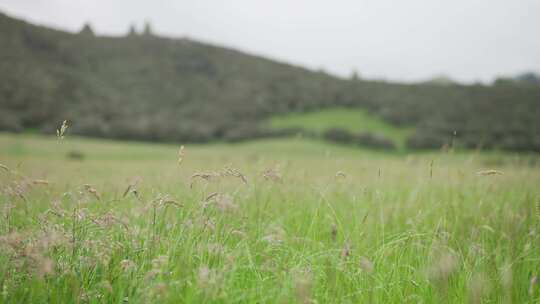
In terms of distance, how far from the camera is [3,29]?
2186 inches

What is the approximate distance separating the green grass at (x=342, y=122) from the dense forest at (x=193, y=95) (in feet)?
5.41

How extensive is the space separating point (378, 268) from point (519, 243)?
145 cm

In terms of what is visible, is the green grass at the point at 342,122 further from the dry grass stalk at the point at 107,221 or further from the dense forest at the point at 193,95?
the dry grass stalk at the point at 107,221

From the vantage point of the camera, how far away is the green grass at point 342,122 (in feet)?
180

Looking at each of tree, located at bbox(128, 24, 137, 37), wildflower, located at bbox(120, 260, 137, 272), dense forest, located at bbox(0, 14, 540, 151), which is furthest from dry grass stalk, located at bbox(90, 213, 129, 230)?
tree, located at bbox(128, 24, 137, 37)

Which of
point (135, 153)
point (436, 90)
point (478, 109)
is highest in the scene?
point (436, 90)

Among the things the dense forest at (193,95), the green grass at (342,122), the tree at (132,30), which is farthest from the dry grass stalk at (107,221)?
the tree at (132,30)

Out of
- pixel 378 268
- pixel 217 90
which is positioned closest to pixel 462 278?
pixel 378 268

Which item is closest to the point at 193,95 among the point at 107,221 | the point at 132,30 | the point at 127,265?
the point at 132,30

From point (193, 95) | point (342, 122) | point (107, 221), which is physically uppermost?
point (193, 95)

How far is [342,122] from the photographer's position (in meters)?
60.1

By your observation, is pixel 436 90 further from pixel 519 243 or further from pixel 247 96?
pixel 519 243

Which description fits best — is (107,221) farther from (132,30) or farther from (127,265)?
(132,30)

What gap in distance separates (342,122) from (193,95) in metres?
31.4
